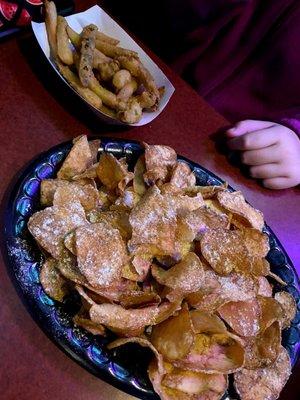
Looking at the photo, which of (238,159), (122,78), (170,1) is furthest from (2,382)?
(170,1)

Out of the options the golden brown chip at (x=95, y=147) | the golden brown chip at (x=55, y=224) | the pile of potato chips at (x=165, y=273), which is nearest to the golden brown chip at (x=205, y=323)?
the pile of potato chips at (x=165, y=273)

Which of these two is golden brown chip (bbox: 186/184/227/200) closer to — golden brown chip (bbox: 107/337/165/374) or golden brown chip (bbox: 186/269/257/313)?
golden brown chip (bbox: 186/269/257/313)

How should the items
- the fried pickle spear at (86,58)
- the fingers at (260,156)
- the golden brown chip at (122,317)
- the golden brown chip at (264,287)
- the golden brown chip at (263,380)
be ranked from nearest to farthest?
the golden brown chip at (122,317)
the golden brown chip at (263,380)
the golden brown chip at (264,287)
the fried pickle spear at (86,58)
the fingers at (260,156)

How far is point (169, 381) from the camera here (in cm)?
72

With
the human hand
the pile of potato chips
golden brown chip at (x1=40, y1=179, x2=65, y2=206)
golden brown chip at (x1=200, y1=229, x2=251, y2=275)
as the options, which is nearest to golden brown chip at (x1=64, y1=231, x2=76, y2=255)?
the pile of potato chips

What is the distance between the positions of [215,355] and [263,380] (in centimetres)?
10

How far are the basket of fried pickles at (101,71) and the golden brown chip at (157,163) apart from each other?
13 centimetres

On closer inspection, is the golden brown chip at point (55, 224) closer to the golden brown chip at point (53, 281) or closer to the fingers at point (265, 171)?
the golden brown chip at point (53, 281)

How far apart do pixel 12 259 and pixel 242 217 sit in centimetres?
41

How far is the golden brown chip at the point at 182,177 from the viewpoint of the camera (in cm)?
91

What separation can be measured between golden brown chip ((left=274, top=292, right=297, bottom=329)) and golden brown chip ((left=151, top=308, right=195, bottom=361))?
0.24 m

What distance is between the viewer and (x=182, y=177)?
930mm

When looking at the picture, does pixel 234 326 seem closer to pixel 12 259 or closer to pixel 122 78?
pixel 12 259

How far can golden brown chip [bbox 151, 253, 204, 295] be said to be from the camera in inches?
28.5
